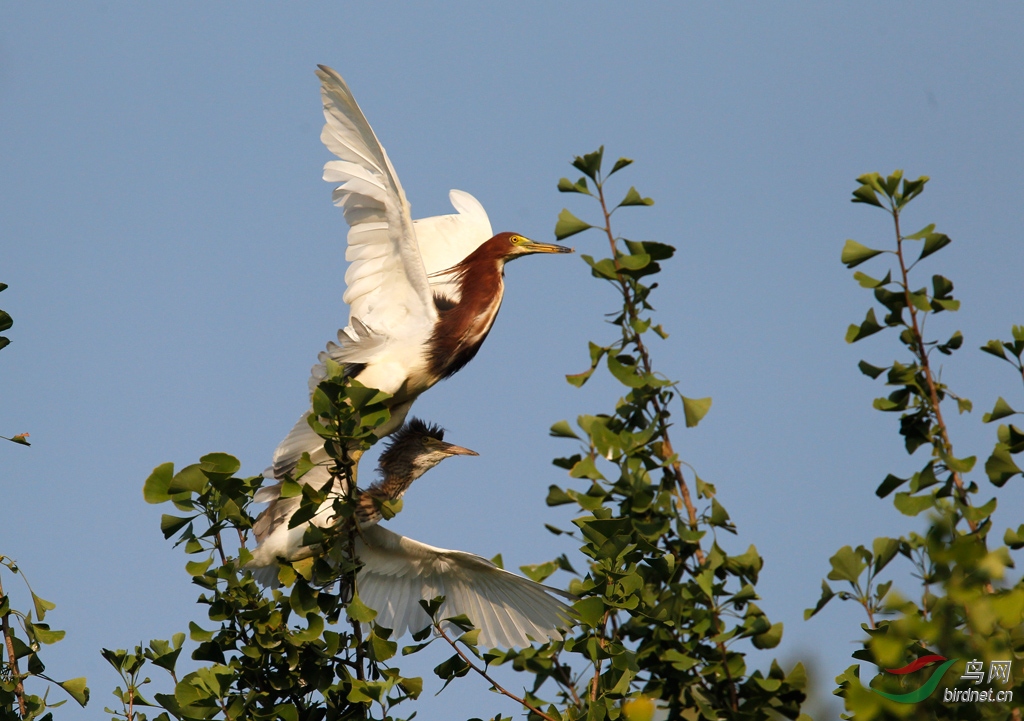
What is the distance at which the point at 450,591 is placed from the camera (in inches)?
267

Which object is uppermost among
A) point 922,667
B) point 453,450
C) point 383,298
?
point 383,298

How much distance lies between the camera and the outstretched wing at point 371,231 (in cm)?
572

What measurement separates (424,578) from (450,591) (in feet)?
0.63

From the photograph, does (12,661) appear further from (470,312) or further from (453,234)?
(453,234)

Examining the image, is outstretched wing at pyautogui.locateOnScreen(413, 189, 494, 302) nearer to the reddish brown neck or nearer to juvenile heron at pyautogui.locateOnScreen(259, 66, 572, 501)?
the reddish brown neck

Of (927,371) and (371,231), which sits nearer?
(927,371)

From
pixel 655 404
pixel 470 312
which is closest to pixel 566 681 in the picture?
pixel 655 404

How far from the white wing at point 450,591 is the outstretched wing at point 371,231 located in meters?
1.33

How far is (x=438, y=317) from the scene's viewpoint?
633 cm

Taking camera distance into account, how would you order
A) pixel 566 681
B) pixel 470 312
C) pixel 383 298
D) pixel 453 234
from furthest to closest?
pixel 453 234
pixel 470 312
pixel 383 298
pixel 566 681

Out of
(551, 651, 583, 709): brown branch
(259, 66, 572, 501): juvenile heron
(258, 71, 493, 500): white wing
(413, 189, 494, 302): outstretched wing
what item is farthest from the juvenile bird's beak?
(551, 651, 583, 709): brown branch

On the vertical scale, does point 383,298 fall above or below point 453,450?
above

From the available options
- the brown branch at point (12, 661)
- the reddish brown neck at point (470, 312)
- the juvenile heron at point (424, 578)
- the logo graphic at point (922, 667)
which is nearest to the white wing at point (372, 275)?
the reddish brown neck at point (470, 312)

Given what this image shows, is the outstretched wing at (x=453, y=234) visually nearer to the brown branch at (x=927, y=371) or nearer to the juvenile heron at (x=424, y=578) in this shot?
the juvenile heron at (x=424, y=578)
